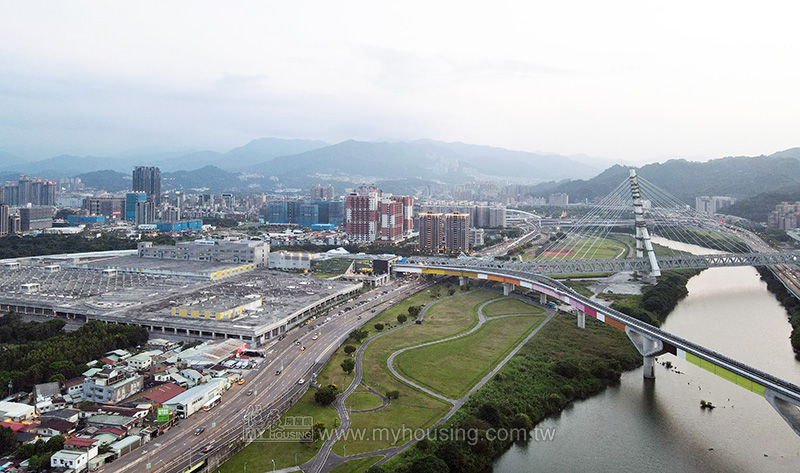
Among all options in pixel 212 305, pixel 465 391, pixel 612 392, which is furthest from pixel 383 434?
pixel 212 305

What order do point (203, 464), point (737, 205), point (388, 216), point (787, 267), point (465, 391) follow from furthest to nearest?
point (737, 205), point (388, 216), point (787, 267), point (465, 391), point (203, 464)

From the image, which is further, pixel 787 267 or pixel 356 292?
pixel 787 267

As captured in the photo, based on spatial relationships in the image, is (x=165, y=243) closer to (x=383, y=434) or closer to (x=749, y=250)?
(x=383, y=434)

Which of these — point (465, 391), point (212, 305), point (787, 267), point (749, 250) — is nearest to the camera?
point (465, 391)

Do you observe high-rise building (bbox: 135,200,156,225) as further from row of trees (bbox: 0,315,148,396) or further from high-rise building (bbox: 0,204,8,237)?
row of trees (bbox: 0,315,148,396)

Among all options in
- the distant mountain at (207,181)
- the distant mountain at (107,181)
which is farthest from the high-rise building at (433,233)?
the distant mountain at (207,181)

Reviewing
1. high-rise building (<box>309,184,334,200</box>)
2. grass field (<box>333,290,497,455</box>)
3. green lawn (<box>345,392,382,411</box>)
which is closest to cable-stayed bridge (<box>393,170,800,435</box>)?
grass field (<box>333,290,497,455</box>)

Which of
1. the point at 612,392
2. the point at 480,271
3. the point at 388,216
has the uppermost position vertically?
the point at 388,216
